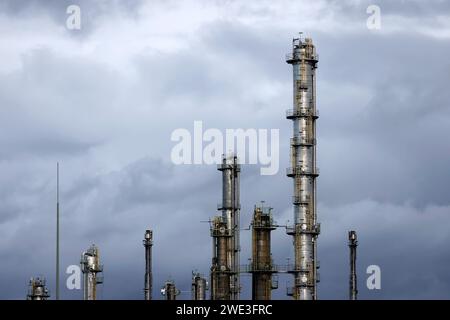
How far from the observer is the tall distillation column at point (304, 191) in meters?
67.7

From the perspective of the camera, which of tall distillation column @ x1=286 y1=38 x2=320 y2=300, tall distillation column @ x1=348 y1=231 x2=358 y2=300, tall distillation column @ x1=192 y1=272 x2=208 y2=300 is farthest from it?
tall distillation column @ x1=192 y1=272 x2=208 y2=300

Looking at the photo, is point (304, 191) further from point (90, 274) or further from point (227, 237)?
point (90, 274)

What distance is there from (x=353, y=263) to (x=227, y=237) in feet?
22.9

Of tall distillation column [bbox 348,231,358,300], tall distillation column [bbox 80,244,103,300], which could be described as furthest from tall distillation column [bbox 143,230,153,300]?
tall distillation column [bbox 348,231,358,300]

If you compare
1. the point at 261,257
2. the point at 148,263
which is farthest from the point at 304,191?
the point at 148,263

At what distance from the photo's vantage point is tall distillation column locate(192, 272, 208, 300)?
84750mm

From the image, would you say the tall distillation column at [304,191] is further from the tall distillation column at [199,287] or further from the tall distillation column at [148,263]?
the tall distillation column at [199,287]

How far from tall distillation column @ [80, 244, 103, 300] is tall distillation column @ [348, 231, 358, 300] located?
1482 centimetres

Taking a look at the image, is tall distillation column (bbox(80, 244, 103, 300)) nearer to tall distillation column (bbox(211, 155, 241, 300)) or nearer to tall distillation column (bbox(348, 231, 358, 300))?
tall distillation column (bbox(211, 155, 241, 300))

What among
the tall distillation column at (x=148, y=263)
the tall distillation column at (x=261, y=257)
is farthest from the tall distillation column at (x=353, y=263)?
the tall distillation column at (x=148, y=263)

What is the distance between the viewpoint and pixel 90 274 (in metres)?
79.4
